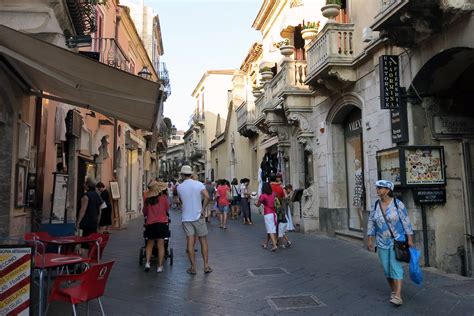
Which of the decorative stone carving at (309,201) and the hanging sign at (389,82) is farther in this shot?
the decorative stone carving at (309,201)

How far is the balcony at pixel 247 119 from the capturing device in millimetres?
24075

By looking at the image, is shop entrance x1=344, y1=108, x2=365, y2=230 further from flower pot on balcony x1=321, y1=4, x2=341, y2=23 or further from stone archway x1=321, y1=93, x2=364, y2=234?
flower pot on balcony x1=321, y1=4, x2=341, y2=23

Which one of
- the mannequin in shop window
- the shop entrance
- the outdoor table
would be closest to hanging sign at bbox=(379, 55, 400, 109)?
the shop entrance

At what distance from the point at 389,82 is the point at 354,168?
405 centimetres

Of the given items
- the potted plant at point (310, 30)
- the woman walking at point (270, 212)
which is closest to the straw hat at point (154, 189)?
the woman walking at point (270, 212)

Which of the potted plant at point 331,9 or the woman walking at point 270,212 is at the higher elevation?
the potted plant at point 331,9

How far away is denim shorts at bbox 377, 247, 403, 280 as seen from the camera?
217 inches

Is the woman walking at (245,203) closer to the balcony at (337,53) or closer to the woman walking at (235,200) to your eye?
the woman walking at (235,200)

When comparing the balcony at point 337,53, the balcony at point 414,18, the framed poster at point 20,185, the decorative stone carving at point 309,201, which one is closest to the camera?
the balcony at point 414,18

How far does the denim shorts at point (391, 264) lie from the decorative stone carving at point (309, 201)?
7.81 meters

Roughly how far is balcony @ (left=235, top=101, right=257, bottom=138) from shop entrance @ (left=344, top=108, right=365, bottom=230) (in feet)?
36.8

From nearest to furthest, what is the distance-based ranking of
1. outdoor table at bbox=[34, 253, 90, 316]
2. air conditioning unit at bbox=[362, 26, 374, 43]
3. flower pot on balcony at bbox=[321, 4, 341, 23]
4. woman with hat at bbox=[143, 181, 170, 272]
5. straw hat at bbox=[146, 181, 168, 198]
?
outdoor table at bbox=[34, 253, 90, 316] < woman with hat at bbox=[143, 181, 170, 272] < straw hat at bbox=[146, 181, 168, 198] < air conditioning unit at bbox=[362, 26, 374, 43] < flower pot on balcony at bbox=[321, 4, 341, 23]

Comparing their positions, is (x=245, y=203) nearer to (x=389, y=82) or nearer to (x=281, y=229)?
(x=281, y=229)

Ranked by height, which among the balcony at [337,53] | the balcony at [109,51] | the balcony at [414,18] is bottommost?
the balcony at [414,18]
